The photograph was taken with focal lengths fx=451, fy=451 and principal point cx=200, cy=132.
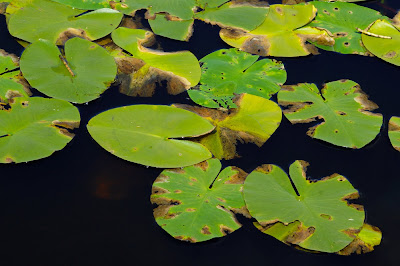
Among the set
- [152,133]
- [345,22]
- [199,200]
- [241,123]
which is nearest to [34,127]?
[152,133]

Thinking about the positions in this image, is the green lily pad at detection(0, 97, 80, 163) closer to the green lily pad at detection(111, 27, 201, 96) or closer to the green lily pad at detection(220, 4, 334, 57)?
the green lily pad at detection(111, 27, 201, 96)

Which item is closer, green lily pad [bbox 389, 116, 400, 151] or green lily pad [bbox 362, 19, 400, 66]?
green lily pad [bbox 389, 116, 400, 151]

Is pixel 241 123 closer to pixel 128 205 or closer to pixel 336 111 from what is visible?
pixel 336 111

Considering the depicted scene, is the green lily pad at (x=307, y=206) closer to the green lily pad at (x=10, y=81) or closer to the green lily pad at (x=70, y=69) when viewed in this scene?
the green lily pad at (x=70, y=69)

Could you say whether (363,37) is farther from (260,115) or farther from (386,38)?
(260,115)

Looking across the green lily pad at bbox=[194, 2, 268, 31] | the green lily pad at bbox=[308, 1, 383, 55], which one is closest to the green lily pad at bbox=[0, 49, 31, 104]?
the green lily pad at bbox=[194, 2, 268, 31]

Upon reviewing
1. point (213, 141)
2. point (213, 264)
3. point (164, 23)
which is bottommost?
point (213, 264)

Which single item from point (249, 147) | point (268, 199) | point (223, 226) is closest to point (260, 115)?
point (249, 147)
